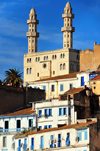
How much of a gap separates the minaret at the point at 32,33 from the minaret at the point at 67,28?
29.5 feet

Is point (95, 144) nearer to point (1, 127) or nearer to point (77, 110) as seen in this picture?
point (77, 110)

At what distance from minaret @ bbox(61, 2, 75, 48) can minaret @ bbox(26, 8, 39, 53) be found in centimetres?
898

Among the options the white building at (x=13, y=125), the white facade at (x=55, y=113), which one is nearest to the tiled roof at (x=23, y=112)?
the white building at (x=13, y=125)

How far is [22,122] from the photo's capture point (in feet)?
256

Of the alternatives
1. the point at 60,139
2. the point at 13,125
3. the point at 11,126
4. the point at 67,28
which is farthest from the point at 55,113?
the point at 67,28

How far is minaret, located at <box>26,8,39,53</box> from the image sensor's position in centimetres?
15875

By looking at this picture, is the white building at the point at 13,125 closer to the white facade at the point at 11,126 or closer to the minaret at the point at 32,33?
the white facade at the point at 11,126

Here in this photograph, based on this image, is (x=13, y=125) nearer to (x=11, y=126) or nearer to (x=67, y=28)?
(x=11, y=126)

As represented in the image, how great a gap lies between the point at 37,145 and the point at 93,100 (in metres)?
13.0

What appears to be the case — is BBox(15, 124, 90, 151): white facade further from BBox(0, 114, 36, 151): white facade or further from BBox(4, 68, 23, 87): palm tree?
BBox(4, 68, 23, 87): palm tree

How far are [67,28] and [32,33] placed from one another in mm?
11028

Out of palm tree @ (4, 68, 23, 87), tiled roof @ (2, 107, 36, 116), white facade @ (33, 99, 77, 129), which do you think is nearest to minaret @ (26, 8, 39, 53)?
palm tree @ (4, 68, 23, 87)

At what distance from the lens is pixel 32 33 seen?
158500 mm

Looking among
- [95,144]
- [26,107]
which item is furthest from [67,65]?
[95,144]
